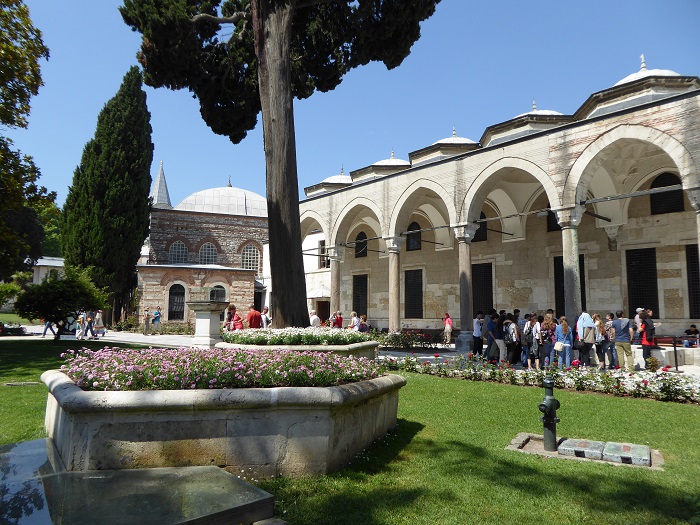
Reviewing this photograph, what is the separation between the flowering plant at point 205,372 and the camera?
12.6 feet

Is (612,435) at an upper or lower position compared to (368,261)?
lower

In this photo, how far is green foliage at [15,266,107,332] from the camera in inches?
567

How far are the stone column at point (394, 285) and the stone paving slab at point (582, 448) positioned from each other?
39.6ft

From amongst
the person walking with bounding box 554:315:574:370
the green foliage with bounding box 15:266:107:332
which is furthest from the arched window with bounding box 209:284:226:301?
the person walking with bounding box 554:315:574:370

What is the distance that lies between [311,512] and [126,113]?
29026 mm

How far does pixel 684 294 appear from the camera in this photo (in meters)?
14.2

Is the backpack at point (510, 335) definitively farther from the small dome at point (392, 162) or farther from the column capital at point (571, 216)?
the small dome at point (392, 162)

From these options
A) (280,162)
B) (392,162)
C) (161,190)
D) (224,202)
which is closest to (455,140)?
(392,162)

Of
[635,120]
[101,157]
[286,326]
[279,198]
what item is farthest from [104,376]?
[101,157]

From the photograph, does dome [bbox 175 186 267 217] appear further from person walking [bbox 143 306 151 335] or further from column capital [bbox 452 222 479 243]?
column capital [bbox 452 222 479 243]

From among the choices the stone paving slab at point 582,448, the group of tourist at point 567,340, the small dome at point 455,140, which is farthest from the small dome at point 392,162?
the stone paving slab at point 582,448

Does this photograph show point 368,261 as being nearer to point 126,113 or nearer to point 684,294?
point 684,294

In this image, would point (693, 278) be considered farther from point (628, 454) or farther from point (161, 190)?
point (161, 190)

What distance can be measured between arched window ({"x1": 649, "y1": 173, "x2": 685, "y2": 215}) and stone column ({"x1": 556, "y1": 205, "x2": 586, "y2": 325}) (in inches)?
166
